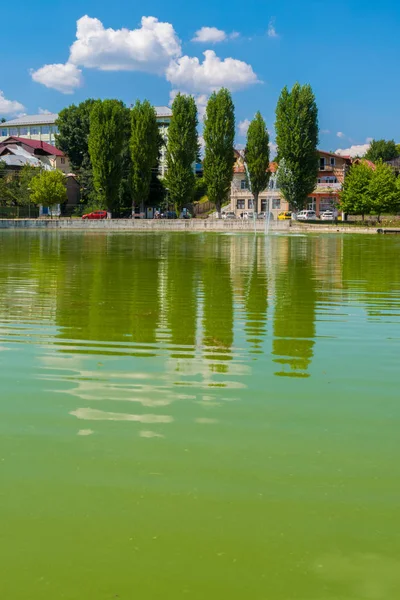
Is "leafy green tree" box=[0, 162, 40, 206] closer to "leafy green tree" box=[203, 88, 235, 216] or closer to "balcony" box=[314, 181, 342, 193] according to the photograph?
"leafy green tree" box=[203, 88, 235, 216]

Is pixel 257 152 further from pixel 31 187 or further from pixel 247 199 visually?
pixel 31 187

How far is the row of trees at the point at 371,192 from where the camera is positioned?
67.2 metres

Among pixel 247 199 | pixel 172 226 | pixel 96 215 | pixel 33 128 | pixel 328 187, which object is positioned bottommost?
pixel 172 226

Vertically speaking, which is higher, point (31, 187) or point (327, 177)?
point (327, 177)

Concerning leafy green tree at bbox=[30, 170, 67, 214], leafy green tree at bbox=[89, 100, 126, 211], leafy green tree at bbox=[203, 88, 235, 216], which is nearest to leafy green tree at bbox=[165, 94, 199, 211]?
leafy green tree at bbox=[203, 88, 235, 216]

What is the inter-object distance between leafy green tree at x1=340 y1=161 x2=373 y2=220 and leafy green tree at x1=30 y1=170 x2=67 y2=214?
32683 mm

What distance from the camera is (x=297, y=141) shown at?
2653 inches

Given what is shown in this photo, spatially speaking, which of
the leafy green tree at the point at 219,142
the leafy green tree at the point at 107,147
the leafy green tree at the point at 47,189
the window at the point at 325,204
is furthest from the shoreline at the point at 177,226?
the window at the point at 325,204

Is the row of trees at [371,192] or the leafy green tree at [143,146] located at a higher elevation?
the leafy green tree at [143,146]

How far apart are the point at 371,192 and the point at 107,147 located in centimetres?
2855

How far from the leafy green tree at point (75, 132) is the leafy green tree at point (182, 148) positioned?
1883 centimetres

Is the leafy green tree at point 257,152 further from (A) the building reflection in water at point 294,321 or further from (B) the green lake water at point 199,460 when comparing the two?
(B) the green lake water at point 199,460

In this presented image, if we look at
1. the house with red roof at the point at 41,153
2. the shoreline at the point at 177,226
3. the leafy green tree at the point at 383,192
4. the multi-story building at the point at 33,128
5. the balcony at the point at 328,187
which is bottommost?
the shoreline at the point at 177,226

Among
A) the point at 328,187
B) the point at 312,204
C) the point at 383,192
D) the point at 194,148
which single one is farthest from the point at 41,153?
the point at 383,192
